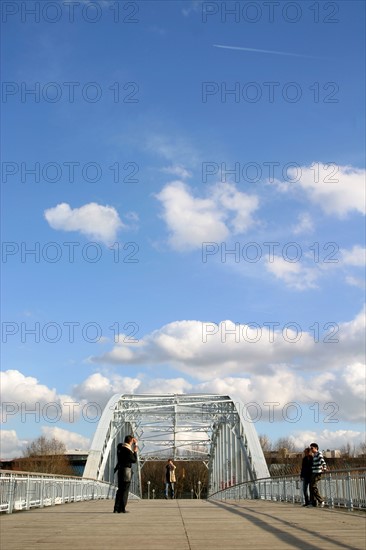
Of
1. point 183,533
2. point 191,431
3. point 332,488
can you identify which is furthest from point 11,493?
point 191,431

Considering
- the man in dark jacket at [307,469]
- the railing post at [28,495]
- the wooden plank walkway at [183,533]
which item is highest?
the man in dark jacket at [307,469]

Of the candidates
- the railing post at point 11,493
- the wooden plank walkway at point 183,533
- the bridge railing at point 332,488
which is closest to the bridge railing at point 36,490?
the railing post at point 11,493

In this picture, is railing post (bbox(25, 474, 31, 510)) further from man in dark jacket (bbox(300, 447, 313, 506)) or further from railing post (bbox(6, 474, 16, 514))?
man in dark jacket (bbox(300, 447, 313, 506))

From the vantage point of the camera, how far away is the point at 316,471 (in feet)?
48.7

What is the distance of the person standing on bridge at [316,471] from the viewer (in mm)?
14875

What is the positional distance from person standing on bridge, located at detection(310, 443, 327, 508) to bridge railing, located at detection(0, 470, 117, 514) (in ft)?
19.1

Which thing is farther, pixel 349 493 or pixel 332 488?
pixel 332 488

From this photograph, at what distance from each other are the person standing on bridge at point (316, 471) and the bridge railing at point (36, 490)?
5824mm

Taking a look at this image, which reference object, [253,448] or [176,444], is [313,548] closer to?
[253,448]

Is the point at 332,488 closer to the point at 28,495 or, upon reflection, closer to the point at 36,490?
the point at 36,490

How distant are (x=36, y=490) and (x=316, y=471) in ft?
19.4

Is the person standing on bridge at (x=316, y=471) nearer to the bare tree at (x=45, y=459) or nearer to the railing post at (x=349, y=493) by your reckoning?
the railing post at (x=349, y=493)

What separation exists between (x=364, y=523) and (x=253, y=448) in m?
33.4

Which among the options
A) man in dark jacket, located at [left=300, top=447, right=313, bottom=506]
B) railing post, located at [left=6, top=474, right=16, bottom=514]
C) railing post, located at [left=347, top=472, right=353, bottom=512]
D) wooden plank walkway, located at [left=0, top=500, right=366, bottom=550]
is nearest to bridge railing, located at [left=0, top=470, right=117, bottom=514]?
railing post, located at [left=6, top=474, right=16, bottom=514]
